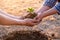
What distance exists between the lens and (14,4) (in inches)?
154

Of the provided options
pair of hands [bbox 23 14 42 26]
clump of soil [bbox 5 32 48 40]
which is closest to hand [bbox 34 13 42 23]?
pair of hands [bbox 23 14 42 26]

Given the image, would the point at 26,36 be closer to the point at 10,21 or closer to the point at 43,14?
the point at 10,21

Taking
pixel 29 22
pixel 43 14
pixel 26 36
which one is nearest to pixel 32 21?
pixel 29 22

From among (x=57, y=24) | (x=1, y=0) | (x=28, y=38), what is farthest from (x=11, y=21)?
(x=1, y=0)

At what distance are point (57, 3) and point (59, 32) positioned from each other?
0.72 metres

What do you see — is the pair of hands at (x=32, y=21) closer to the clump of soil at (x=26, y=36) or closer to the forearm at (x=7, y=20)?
the forearm at (x=7, y=20)

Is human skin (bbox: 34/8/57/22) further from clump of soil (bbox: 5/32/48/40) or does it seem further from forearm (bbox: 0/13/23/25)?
clump of soil (bbox: 5/32/48/40)

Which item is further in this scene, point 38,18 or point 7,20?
point 38,18

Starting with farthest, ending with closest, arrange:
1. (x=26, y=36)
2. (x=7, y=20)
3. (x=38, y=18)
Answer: (x=38, y=18)
(x=7, y=20)
(x=26, y=36)

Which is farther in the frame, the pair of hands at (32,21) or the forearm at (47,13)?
the forearm at (47,13)

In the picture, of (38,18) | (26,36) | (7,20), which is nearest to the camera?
(26,36)

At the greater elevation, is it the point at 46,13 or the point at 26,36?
the point at 46,13

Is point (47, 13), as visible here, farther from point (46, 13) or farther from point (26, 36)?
point (26, 36)

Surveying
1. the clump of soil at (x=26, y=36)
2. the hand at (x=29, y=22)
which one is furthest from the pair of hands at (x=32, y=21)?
the clump of soil at (x=26, y=36)
